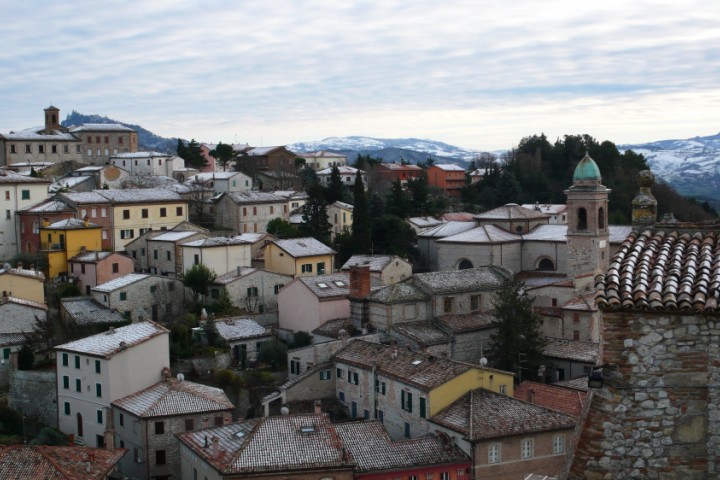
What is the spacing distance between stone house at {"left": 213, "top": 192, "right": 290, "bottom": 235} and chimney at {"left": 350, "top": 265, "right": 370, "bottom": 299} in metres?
15.5

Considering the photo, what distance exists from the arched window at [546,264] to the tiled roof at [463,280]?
8.18 m

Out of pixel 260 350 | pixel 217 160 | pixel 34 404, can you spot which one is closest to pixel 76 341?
pixel 34 404

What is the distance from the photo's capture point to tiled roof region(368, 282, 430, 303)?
1391 inches

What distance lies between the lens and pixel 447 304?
36.8 meters

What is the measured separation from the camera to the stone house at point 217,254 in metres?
41.1

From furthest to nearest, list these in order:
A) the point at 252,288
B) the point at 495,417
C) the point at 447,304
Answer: the point at 252,288 < the point at 447,304 < the point at 495,417

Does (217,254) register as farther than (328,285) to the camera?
Yes

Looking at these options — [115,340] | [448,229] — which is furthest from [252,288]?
[448,229]

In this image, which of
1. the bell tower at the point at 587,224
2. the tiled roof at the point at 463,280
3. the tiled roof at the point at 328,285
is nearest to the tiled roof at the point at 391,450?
the tiled roof at the point at 328,285

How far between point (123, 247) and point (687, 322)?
42.2 metres

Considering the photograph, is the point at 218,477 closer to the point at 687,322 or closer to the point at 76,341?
the point at 76,341

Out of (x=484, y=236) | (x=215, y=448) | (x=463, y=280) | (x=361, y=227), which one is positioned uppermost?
(x=361, y=227)

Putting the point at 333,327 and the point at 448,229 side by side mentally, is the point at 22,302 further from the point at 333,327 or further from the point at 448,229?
the point at 448,229

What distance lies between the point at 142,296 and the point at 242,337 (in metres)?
5.44
